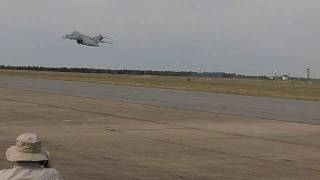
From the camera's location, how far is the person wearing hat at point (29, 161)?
4.42 meters

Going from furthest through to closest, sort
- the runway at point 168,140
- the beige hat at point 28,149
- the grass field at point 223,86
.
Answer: the grass field at point 223,86, the runway at point 168,140, the beige hat at point 28,149

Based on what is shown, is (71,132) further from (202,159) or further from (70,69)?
(70,69)

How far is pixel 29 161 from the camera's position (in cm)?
445

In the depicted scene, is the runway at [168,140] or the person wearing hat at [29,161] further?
the runway at [168,140]

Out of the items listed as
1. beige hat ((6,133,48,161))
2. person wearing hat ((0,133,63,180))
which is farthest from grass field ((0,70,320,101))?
beige hat ((6,133,48,161))

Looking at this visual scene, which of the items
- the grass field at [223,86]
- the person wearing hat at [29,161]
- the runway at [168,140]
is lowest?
the grass field at [223,86]

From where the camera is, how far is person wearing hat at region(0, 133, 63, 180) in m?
4.42

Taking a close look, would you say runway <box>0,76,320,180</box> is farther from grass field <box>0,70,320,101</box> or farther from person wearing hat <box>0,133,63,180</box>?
grass field <box>0,70,320,101</box>

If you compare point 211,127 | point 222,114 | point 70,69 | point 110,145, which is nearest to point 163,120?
point 211,127

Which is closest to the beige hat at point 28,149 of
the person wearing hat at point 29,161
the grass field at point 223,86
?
the person wearing hat at point 29,161

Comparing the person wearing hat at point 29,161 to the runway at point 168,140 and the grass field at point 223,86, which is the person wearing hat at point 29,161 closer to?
the runway at point 168,140

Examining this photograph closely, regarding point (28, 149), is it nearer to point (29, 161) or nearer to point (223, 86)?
point (29, 161)

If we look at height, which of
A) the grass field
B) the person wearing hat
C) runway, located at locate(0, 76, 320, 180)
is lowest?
the grass field

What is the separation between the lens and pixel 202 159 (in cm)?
1354
